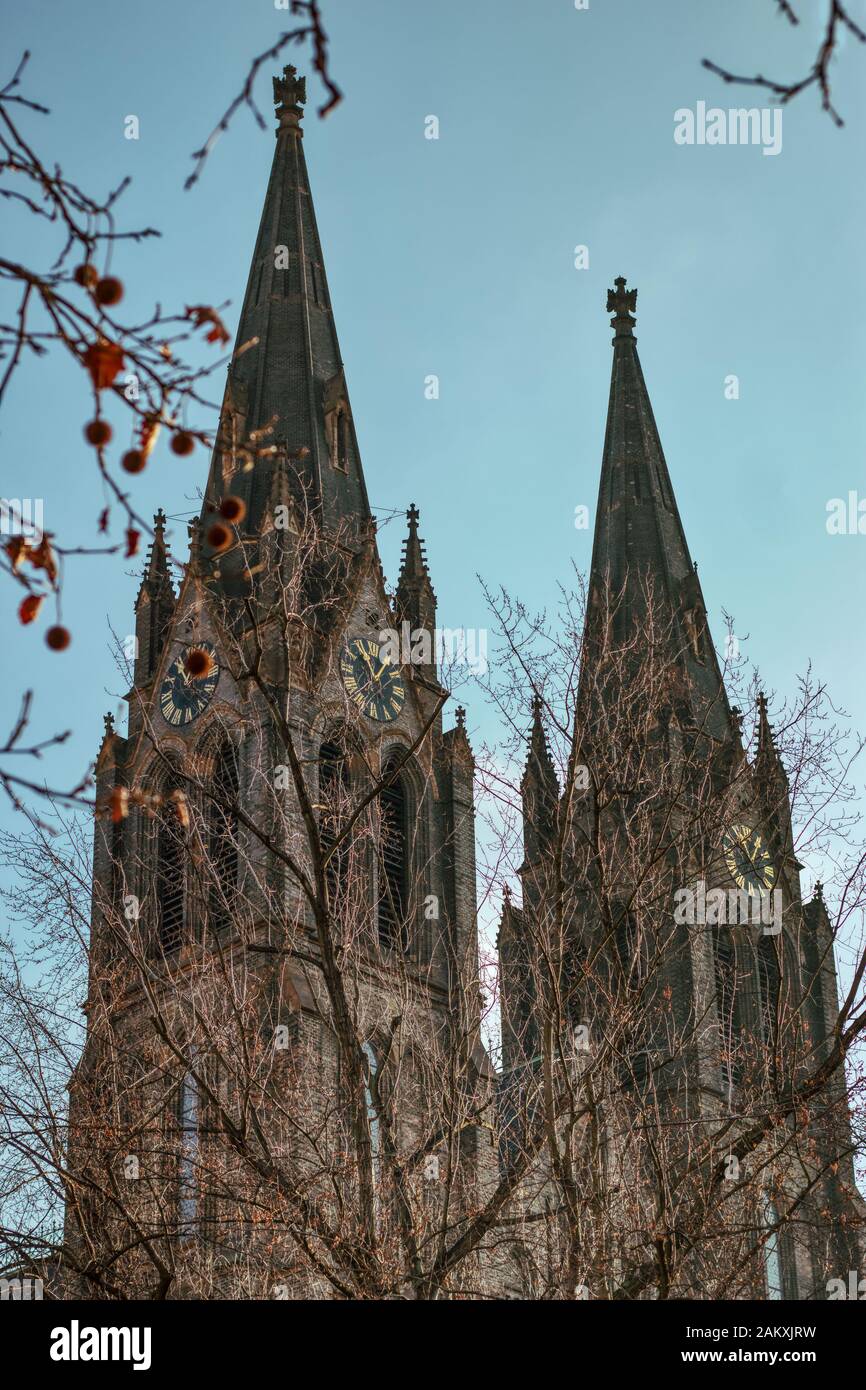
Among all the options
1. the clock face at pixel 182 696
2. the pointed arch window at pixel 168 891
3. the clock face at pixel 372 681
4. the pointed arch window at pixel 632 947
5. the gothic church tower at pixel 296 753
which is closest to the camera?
the pointed arch window at pixel 632 947

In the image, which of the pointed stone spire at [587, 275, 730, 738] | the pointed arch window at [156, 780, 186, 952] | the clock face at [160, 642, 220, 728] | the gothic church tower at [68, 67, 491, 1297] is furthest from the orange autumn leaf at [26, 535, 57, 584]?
the pointed stone spire at [587, 275, 730, 738]

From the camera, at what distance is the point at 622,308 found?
186 feet

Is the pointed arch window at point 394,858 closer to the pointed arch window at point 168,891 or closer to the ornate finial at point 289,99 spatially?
the pointed arch window at point 168,891

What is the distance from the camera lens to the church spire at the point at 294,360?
4538 cm

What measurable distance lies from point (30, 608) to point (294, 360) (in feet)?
139

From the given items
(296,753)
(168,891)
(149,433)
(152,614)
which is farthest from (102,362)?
(152,614)

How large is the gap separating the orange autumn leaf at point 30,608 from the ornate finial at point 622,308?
5086cm

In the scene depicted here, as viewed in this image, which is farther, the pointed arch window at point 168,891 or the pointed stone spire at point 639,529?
the pointed stone spire at point 639,529

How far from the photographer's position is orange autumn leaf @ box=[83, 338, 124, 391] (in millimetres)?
6094

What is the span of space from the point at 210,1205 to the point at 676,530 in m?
35.9

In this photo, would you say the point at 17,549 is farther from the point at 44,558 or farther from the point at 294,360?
the point at 294,360

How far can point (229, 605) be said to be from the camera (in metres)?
42.2

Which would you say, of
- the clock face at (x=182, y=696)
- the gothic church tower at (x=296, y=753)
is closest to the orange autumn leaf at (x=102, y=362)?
the gothic church tower at (x=296, y=753)
